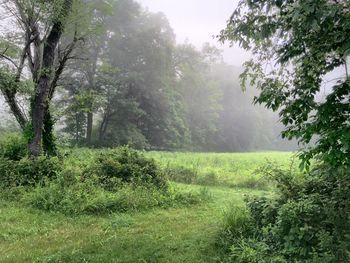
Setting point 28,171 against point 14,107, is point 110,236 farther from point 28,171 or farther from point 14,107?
point 14,107

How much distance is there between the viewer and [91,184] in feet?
30.5

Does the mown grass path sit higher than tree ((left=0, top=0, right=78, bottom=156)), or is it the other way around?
tree ((left=0, top=0, right=78, bottom=156))

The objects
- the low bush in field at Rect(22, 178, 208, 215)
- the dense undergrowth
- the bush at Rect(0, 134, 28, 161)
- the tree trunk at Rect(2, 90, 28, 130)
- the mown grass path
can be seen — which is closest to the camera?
the mown grass path

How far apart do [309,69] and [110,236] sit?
4.45 m

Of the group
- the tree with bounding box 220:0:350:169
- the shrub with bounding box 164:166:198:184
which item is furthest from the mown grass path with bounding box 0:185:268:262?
the shrub with bounding box 164:166:198:184

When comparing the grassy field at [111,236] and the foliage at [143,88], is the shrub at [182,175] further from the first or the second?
the foliage at [143,88]

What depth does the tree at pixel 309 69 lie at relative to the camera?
3283 mm

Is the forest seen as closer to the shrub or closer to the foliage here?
the shrub

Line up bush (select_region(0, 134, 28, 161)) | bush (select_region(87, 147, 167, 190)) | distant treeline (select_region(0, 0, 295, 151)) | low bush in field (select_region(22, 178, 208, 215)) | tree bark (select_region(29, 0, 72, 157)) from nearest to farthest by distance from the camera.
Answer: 1. low bush in field (select_region(22, 178, 208, 215))
2. bush (select_region(87, 147, 167, 190))
3. tree bark (select_region(29, 0, 72, 157))
4. bush (select_region(0, 134, 28, 161))
5. distant treeline (select_region(0, 0, 295, 151))

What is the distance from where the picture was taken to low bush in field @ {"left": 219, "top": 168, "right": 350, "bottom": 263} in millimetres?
4285

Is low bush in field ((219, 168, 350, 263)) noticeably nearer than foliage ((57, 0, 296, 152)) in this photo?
Yes

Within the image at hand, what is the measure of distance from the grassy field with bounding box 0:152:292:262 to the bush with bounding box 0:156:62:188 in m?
1.47

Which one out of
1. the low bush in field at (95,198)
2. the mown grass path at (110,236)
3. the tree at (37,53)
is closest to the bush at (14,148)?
the tree at (37,53)

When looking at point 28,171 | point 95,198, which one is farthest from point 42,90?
point 95,198
